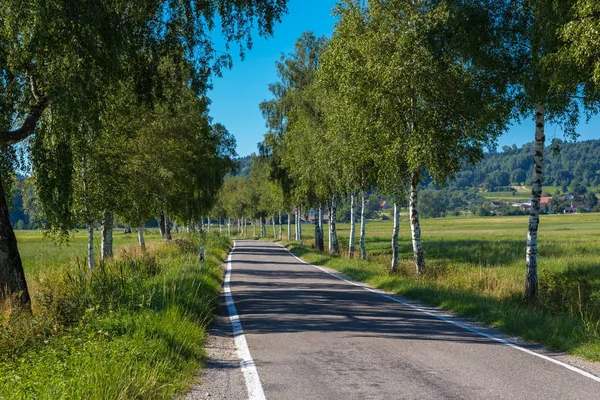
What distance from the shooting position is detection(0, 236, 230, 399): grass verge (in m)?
5.00

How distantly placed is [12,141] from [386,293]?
33.0 ft

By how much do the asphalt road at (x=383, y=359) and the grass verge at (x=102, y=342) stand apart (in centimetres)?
110

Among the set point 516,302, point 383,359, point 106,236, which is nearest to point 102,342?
point 383,359

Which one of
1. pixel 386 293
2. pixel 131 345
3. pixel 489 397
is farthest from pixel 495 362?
pixel 386 293

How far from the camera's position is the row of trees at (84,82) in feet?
29.9

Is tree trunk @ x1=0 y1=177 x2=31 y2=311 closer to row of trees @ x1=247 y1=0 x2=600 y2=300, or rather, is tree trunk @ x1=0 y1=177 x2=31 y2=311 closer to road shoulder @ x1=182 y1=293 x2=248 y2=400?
road shoulder @ x1=182 y1=293 x2=248 y2=400

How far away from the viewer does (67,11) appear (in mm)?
8742

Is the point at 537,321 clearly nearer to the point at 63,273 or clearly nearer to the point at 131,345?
the point at 131,345

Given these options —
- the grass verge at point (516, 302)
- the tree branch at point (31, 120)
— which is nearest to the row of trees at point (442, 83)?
the grass verge at point (516, 302)

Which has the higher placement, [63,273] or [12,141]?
[12,141]

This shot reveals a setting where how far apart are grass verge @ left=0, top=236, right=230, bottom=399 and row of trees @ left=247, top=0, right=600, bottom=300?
29.5 feet

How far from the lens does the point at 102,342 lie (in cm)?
649

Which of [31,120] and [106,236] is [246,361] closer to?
[31,120]

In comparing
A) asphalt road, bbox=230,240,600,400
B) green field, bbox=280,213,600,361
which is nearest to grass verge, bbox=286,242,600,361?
green field, bbox=280,213,600,361
